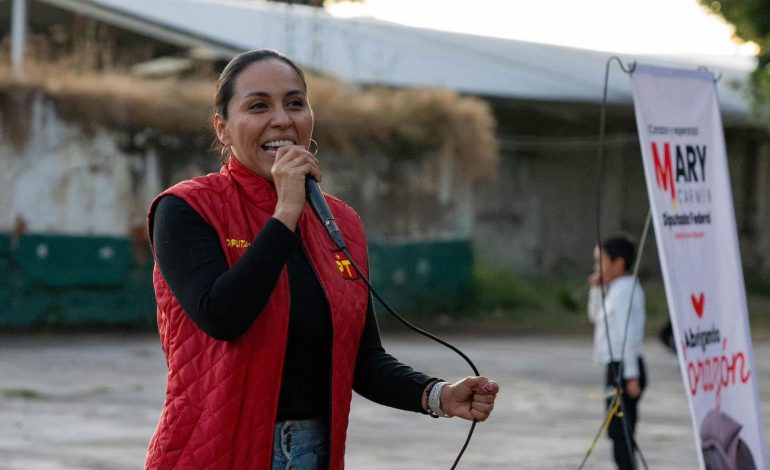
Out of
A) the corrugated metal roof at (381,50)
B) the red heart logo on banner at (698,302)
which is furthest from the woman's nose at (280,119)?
the corrugated metal roof at (381,50)

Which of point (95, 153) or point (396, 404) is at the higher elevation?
point (95, 153)

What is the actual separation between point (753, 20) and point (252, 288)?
52.9 feet

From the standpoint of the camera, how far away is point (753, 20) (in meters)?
18.1

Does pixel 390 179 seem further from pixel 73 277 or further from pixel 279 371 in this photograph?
pixel 279 371

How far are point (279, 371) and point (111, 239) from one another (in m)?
13.7

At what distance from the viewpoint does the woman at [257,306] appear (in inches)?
121

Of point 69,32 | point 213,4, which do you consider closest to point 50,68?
point 69,32

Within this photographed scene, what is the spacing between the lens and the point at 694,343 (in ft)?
19.2

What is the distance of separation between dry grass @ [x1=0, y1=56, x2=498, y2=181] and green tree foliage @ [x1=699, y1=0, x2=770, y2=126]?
339cm

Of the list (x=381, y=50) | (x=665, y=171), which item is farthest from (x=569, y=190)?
(x=665, y=171)

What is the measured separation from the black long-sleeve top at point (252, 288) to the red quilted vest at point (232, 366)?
30 mm

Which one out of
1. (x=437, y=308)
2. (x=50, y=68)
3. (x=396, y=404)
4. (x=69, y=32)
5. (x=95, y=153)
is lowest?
(x=396, y=404)

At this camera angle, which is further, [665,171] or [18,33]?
[18,33]

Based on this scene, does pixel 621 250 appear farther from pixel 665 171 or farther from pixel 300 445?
pixel 300 445
